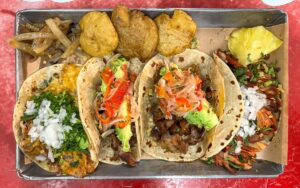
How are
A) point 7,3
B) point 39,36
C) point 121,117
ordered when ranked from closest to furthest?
1. point 121,117
2. point 39,36
3. point 7,3

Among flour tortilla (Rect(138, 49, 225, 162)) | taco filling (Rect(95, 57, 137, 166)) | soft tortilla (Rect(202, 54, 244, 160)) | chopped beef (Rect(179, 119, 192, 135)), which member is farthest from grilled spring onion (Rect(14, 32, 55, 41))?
soft tortilla (Rect(202, 54, 244, 160))

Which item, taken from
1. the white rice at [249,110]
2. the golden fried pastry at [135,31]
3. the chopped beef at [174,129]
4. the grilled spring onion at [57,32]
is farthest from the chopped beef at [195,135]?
the grilled spring onion at [57,32]

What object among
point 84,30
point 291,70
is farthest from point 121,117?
point 291,70

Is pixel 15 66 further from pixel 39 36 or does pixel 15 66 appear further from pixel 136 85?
pixel 136 85

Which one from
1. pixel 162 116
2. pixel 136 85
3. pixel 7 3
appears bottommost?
pixel 162 116

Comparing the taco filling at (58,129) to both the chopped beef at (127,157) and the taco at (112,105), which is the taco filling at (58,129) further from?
the chopped beef at (127,157)

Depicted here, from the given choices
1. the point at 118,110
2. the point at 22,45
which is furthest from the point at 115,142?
the point at 22,45

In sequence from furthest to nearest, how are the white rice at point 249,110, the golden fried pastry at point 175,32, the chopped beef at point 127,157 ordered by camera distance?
Answer: the white rice at point 249,110 < the chopped beef at point 127,157 < the golden fried pastry at point 175,32
